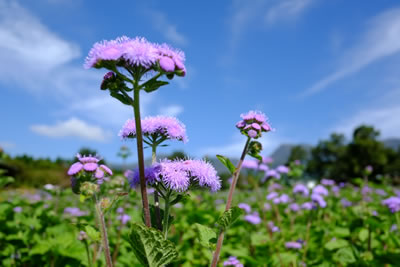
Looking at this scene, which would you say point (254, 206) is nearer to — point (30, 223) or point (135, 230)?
point (30, 223)

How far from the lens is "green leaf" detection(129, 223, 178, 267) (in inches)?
58.6

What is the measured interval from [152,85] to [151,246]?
2.39 ft

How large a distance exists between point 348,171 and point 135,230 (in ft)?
144

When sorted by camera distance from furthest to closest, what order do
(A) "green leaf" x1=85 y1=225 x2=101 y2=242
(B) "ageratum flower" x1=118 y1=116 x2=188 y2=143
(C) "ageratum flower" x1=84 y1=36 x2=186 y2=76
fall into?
(B) "ageratum flower" x1=118 y1=116 x2=188 y2=143, (A) "green leaf" x1=85 y1=225 x2=101 y2=242, (C) "ageratum flower" x1=84 y1=36 x2=186 y2=76

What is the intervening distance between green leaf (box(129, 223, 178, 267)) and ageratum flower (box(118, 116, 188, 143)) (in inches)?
25.2

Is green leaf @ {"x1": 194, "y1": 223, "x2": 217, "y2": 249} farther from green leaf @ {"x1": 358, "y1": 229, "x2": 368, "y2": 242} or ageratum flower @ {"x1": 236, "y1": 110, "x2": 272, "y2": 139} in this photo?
green leaf @ {"x1": 358, "y1": 229, "x2": 368, "y2": 242}

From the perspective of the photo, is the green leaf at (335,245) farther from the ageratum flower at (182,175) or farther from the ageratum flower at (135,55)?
the ageratum flower at (135,55)

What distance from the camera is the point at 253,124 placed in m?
1.99

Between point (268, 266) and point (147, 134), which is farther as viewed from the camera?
point (268, 266)

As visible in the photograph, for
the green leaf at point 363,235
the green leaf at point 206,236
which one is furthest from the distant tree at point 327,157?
the green leaf at point 206,236

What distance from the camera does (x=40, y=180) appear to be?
25.3 metres

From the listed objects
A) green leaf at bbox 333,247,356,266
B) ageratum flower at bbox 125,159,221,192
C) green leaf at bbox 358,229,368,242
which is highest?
ageratum flower at bbox 125,159,221,192

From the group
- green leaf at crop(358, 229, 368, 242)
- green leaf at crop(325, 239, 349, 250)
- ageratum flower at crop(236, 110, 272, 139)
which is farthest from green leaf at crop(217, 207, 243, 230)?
green leaf at crop(358, 229, 368, 242)

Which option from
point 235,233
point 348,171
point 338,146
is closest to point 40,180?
point 235,233
